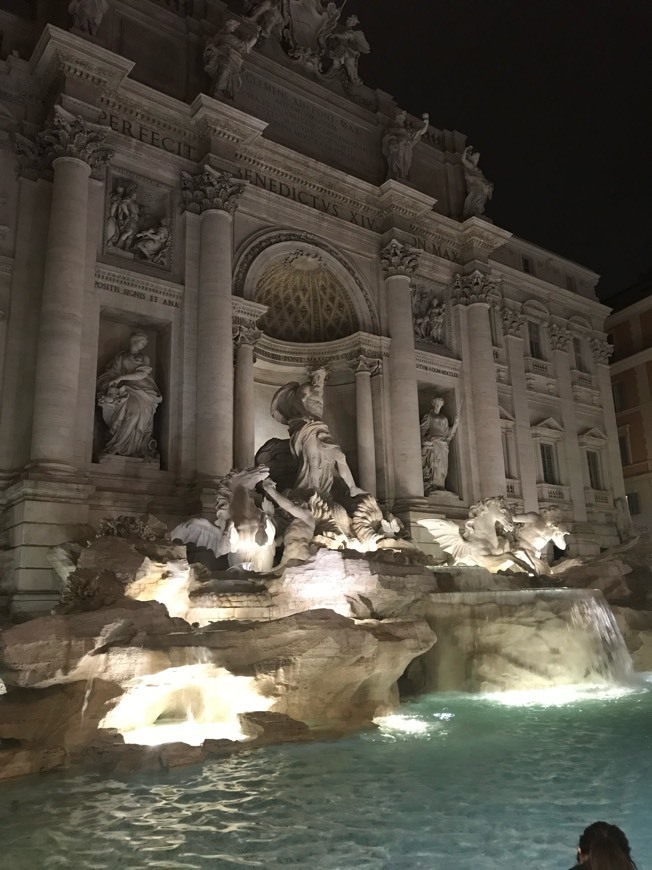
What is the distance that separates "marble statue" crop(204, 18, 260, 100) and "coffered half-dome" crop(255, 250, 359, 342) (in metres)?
4.42

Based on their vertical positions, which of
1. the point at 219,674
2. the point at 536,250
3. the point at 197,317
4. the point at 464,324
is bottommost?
the point at 219,674

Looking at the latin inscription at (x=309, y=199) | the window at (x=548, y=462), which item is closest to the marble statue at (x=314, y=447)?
the latin inscription at (x=309, y=199)

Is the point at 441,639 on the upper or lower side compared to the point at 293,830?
upper

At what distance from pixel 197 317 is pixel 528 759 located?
11682 mm

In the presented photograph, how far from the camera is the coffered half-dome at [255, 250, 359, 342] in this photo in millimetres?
18828

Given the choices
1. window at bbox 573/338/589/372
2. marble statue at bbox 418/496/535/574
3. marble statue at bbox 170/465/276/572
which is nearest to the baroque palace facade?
marble statue at bbox 170/465/276/572

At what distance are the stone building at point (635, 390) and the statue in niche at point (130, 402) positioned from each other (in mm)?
20993

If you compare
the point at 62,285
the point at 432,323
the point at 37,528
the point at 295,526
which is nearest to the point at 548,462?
the point at 432,323

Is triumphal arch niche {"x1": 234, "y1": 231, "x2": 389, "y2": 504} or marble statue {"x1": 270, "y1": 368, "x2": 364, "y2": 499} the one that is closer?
marble statue {"x1": 270, "y1": 368, "x2": 364, "y2": 499}

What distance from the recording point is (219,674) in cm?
739

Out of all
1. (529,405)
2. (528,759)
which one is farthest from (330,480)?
(529,405)

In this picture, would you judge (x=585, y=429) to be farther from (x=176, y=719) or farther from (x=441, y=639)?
(x=176, y=719)

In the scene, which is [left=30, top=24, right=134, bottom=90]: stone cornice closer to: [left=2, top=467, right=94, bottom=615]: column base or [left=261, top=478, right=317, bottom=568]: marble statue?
[left=2, top=467, right=94, bottom=615]: column base

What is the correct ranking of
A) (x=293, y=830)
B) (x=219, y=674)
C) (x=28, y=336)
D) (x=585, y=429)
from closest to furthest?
(x=293, y=830)
(x=219, y=674)
(x=28, y=336)
(x=585, y=429)
